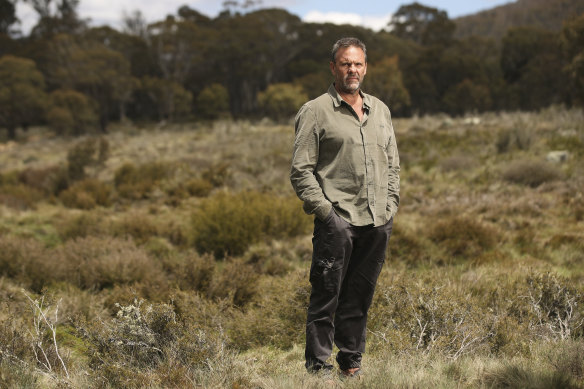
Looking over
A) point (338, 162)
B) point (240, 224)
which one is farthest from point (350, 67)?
point (240, 224)

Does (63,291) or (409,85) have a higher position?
(409,85)

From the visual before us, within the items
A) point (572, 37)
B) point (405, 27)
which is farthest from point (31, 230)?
point (405, 27)

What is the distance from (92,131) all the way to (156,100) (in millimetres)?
9053

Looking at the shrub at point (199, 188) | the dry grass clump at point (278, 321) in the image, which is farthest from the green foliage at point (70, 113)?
the dry grass clump at point (278, 321)

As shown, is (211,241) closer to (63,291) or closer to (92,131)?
(63,291)

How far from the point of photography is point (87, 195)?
38.3 ft

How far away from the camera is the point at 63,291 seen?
→ 539 cm

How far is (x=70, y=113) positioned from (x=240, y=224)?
30.8m

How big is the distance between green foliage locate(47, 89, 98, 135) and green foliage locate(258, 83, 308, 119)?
42.9 feet

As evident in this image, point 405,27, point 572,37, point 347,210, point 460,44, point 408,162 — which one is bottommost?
point 408,162

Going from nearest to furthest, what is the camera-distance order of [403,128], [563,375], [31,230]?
[563,375]
[31,230]
[403,128]

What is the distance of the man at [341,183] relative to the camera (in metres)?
2.67

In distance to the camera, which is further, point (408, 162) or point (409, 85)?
point (409, 85)

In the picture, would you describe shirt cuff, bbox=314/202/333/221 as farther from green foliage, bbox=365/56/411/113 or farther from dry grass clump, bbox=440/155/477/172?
green foliage, bbox=365/56/411/113
